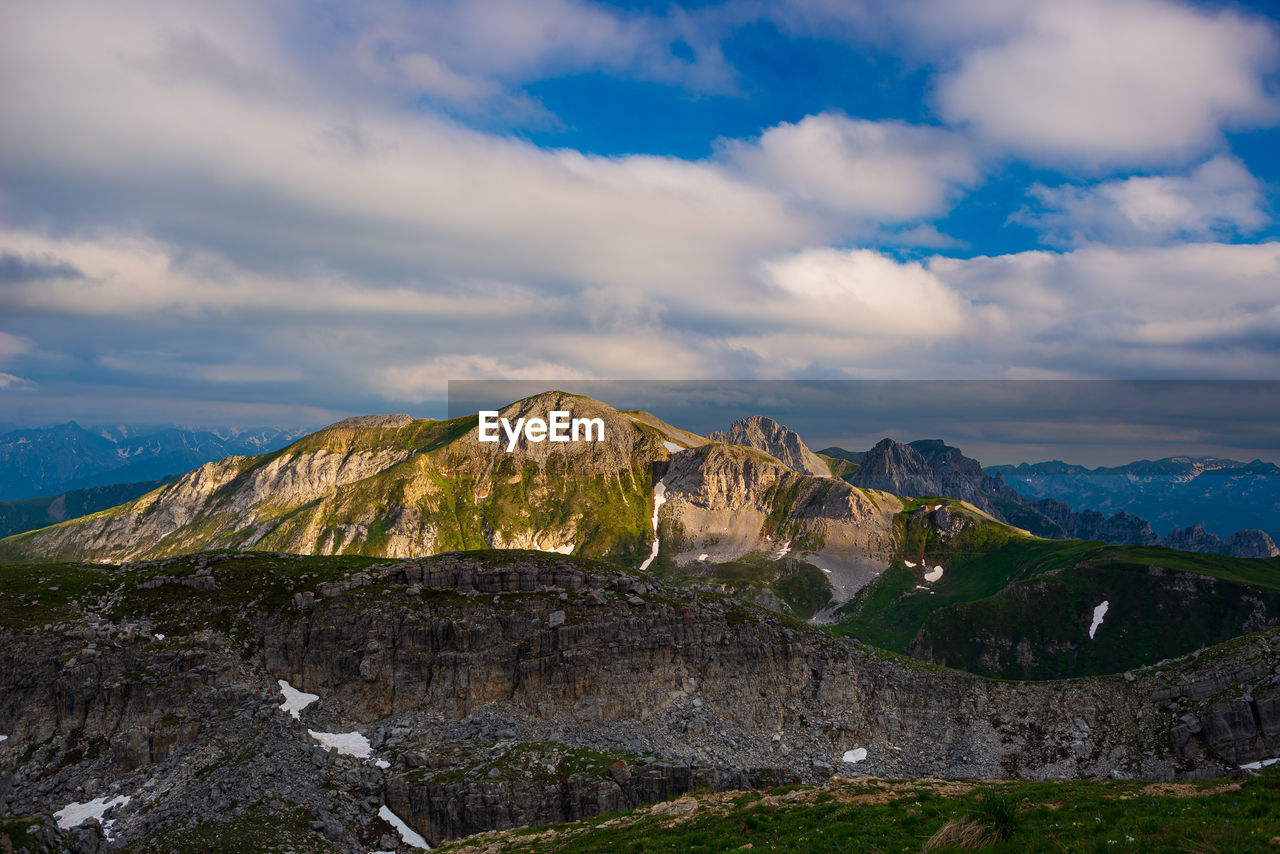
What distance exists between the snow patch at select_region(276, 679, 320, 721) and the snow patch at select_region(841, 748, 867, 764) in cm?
6519

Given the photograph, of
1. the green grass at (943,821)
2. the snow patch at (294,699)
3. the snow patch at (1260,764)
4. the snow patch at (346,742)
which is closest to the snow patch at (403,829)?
the snow patch at (346,742)

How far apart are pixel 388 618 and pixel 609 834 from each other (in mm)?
51915

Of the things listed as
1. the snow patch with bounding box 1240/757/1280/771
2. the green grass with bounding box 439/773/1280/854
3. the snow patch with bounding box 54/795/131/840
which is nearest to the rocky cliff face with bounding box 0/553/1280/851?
the snow patch with bounding box 54/795/131/840

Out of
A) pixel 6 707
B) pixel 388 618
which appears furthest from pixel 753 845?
pixel 6 707

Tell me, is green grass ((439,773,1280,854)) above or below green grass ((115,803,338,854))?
above

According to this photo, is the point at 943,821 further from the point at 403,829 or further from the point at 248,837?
the point at 248,837

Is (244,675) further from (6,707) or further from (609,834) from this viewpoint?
(609,834)

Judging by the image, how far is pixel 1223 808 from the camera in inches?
969

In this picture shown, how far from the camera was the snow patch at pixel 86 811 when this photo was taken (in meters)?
53.0

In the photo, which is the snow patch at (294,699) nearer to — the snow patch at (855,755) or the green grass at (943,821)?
the green grass at (943,821)

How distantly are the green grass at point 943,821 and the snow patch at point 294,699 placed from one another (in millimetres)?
34349

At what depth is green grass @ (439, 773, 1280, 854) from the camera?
21.7 m

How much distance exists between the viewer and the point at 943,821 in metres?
29.1

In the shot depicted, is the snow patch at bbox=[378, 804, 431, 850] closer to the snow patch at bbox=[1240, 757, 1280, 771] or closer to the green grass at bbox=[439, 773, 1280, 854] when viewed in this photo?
the green grass at bbox=[439, 773, 1280, 854]
